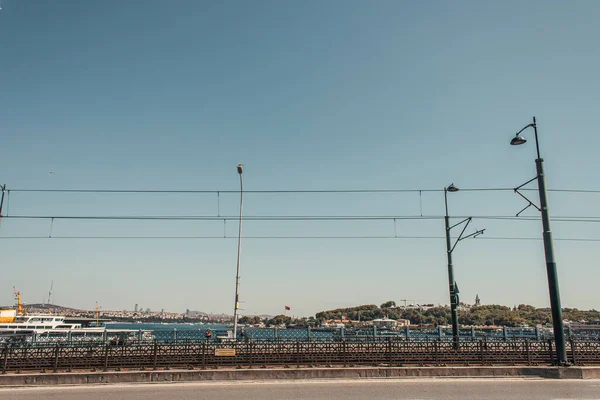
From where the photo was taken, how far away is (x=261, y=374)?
13789 millimetres

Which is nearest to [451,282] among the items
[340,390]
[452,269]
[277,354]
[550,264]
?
[452,269]

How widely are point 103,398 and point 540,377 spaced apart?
13843 millimetres

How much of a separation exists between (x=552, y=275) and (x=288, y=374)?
9842 mm

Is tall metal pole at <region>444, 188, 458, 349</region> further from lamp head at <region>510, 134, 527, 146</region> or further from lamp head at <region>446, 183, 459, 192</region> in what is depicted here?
lamp head at <region>510, 134, 527, 146</region>

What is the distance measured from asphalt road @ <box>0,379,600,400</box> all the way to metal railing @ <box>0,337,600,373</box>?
1.89 m

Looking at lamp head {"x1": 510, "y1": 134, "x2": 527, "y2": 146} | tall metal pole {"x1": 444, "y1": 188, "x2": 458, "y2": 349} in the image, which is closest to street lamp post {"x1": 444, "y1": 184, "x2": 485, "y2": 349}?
tall metal pole {"x1": 444, "y1": 188, "x2": 458, "y2": 349}

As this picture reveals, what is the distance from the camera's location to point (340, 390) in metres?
11.9

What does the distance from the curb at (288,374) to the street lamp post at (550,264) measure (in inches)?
31.7

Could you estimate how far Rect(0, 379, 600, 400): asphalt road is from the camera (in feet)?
36.0

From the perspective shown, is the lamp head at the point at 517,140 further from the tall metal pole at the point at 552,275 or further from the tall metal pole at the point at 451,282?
the tall metal pole at the point at 451,282

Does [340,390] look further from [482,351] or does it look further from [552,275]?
[552,275]

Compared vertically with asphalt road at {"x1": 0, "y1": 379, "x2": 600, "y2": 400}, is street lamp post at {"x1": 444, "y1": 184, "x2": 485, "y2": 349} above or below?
above

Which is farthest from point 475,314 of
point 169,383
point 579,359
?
point 169,383

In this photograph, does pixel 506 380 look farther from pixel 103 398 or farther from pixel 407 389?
pixel 103 398
